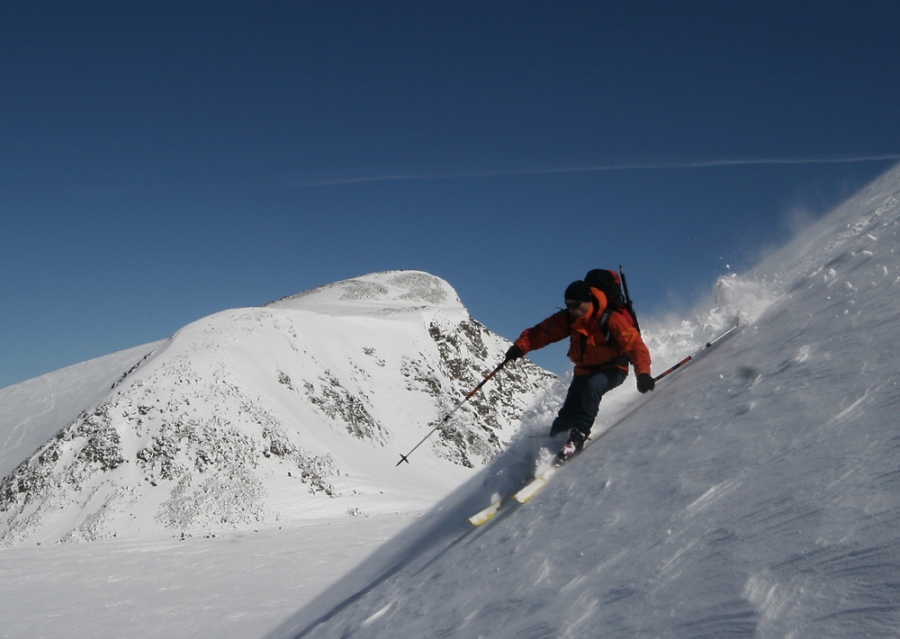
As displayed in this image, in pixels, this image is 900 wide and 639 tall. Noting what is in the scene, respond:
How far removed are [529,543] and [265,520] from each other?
20591 millimetres

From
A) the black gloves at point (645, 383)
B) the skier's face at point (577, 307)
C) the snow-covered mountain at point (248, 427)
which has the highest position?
the snow-covered mountain at point (248, 427)

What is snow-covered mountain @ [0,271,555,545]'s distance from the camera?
77.4 feet

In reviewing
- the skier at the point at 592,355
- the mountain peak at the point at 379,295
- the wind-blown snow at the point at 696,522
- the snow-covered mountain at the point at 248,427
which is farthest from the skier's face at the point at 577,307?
the mountain peak at the point at 379,295

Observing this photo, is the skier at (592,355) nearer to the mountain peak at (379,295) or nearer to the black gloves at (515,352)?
the black gloves at (515,352)

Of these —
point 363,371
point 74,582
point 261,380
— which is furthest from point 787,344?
point 363,371

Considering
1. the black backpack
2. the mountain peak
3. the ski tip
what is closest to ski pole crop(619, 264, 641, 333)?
the black backpack

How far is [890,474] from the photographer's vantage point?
2.87 metres

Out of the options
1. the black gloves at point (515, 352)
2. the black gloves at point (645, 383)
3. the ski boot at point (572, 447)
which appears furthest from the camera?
the black gloves at point (515, 352)

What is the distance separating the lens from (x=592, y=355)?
6.77m

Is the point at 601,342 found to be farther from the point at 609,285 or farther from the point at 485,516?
the point at 485,516

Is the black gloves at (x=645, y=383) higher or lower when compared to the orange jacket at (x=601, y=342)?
lower

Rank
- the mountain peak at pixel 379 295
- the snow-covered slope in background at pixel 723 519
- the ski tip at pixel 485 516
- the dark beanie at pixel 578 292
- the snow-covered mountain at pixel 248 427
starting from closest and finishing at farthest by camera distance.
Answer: the snow-covered slope in background at pixel 723 519
the ski tip at pixel 485 516
the dark beanie at pixel 578 292
the snow-covered mountain at pixel 248 427
the mountain peak at pixel 379 295

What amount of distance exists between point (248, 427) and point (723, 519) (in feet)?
89.9

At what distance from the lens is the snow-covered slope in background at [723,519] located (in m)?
2.64
